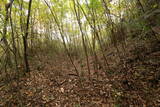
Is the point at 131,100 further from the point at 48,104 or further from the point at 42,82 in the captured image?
the point at 42,82

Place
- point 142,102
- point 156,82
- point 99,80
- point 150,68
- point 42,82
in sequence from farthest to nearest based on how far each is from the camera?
point 42,82, point 99,80, point 150,68, point 156,82, point 142,102

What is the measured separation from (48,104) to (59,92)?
612mm

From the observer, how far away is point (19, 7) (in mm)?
4504

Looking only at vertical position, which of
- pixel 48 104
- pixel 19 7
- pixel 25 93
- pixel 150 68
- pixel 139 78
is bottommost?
pixel 48 104

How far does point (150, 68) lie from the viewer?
325cm

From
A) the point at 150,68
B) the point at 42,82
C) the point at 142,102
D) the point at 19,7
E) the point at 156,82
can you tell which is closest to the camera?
the point at 142,102

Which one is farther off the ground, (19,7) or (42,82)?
(19,7)

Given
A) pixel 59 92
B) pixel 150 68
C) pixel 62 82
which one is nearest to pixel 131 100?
pixel 150 68

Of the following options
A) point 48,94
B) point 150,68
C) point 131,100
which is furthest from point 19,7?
point 150,68

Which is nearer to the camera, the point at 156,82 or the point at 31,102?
the point at 156,82

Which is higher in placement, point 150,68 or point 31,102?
point 150,68

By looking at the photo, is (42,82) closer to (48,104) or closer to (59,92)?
(59,92)

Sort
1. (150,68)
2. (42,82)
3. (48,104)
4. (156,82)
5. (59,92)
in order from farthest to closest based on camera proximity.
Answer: (42,82) → (59,92) → (150,68) → (48,104) → (156,82)

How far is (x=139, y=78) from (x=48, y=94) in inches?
129
